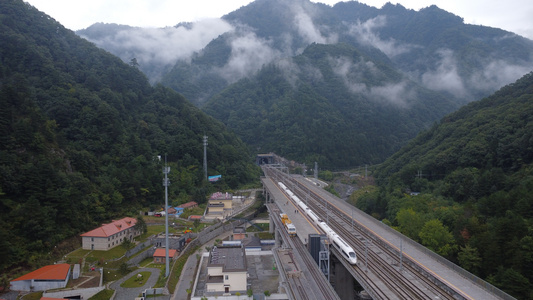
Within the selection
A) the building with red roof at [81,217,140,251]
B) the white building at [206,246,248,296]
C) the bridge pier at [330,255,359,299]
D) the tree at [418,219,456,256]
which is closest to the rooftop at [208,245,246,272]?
the white building at [206,246,248,296]

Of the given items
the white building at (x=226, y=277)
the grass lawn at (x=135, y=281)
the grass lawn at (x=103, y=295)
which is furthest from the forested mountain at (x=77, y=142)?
the white building at (x=226, y=277)

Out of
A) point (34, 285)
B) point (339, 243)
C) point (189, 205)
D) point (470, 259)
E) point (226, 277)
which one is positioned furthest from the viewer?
point (189, 205)

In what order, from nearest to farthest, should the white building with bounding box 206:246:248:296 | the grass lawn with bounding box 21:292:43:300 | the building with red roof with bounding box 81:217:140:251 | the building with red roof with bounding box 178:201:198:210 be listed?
the grass lawn with bounding box 21:292:43:300
the white building with bounding box 206:246:248:296
the building with red roof with bounding box 81:217:140:251
the building with red roof with bounding box 178:201:198:210

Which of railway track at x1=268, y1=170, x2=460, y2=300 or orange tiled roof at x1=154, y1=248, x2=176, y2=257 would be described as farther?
orange tiled roof at x1=154, y1=248, x2=176, y2=257

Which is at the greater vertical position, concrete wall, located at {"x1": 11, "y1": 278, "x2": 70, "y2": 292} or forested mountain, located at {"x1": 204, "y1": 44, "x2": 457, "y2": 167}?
forested mountain, located at {"x1": 204, "y1": 44, "x2": 457, "y2": 167}

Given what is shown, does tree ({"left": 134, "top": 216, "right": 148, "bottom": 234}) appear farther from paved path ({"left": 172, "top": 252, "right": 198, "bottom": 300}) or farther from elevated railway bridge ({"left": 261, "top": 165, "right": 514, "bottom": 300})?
elevated railway bridge ({"left": 261, "top": 165, "right": 514, "bottom": 300})

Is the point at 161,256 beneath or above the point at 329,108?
beneath

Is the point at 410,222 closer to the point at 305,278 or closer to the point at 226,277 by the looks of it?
the point at 305,278

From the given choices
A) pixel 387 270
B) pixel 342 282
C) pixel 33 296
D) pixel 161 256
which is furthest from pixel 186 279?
pixel 387 270
